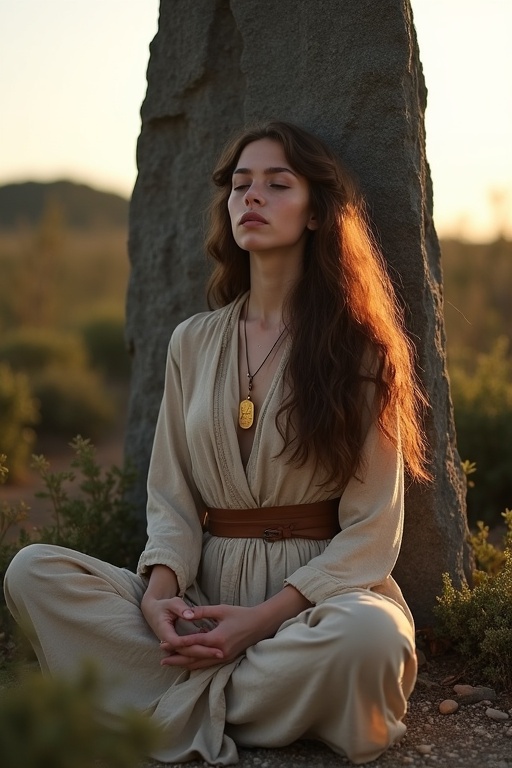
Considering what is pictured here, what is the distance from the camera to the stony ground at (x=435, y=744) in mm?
2738

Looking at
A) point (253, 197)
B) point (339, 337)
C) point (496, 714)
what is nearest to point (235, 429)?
point (339, 337)

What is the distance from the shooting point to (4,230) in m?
48.0

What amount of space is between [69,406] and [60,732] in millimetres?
8446

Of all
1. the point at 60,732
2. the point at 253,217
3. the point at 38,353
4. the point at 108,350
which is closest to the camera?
the point at 60,732

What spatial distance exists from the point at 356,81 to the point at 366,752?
2322mm

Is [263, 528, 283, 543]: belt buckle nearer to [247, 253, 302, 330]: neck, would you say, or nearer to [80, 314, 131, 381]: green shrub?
[247, 253, 302, 330]: neck

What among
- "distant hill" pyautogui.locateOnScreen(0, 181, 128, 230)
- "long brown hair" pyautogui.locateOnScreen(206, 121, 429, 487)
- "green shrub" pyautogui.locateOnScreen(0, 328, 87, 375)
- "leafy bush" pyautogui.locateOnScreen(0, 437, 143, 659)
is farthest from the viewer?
"distant hill" pyautogui.locateOnScreen(0, 181, 128, 230)

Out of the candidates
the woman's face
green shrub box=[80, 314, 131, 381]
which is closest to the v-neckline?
the woman's face

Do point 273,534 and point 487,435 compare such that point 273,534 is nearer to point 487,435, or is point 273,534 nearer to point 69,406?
point 487,435

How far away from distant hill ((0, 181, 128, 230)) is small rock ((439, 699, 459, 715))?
158 ft

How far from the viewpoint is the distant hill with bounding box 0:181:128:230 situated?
5150 centimetres

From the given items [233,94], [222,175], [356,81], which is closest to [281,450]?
[222,175]

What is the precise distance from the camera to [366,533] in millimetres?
3031

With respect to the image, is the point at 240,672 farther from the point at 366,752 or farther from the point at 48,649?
the point at 48,649
